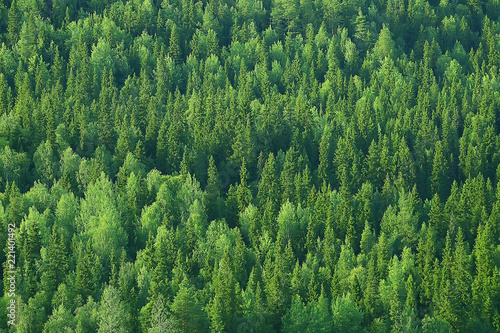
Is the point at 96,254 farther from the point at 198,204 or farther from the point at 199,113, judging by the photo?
the point at 199,113

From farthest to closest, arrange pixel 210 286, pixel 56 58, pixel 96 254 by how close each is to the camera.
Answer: pixel 56 58 → pixel 96 254 → pixel 210 286

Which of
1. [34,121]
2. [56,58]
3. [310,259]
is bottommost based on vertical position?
[310,259]

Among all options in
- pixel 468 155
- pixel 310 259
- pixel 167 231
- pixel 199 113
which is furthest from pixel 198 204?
pixel 468 155

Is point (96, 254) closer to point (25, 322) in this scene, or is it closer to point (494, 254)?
point (25, 322)

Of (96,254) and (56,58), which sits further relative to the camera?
(56,58)

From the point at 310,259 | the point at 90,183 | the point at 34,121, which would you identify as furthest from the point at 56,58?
the point at 310,259

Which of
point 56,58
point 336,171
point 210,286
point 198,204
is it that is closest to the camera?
point 210,286

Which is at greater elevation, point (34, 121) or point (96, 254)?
point (34, 121)
